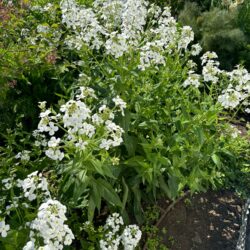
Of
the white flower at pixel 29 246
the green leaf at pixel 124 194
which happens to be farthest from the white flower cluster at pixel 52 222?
the green leaf at pixel 124 194

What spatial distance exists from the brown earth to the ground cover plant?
264 millimetres

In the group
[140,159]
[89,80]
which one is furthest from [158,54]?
[140,159]

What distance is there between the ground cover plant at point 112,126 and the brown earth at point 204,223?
10.4 inches

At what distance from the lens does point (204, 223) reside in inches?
136

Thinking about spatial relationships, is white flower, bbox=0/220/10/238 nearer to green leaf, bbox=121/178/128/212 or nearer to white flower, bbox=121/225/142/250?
white flower, bbox=121/225/142/250

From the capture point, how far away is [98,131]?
90.1 inches

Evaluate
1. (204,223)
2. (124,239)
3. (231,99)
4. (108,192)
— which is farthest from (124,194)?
(204,223)

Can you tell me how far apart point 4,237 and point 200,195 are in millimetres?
2005

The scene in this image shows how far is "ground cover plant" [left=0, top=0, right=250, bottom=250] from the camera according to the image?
7.87 feet

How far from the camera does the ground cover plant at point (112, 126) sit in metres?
2.40

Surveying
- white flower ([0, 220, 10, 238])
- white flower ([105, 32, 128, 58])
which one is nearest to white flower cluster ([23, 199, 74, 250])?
white flower ([0, 220, 10, 238])

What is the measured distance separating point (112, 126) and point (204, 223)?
170cm

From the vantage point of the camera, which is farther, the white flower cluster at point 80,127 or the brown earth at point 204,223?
the brown earth at point 204,223

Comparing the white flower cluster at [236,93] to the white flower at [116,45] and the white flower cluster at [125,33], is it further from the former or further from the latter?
the white flower at [116,45]
